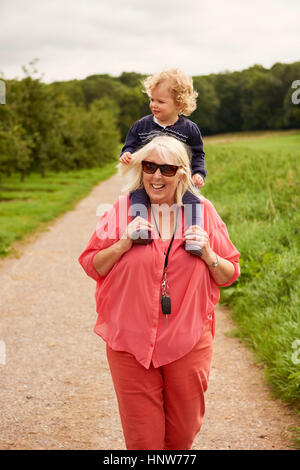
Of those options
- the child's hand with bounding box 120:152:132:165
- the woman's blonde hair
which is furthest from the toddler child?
the woman's blonde hair

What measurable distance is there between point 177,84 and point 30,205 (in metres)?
11.4

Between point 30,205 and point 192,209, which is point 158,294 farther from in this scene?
point 30,205

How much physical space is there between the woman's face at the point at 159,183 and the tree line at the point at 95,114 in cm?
165

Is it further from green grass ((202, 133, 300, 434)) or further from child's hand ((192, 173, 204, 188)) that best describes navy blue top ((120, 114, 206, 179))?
green grass ((202, 133, 300, 434))

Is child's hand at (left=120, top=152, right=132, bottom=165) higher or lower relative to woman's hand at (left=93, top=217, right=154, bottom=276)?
higher

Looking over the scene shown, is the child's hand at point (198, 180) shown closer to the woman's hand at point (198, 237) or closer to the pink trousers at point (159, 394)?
the woman's hand at point (198, 237)

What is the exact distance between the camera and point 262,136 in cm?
5031

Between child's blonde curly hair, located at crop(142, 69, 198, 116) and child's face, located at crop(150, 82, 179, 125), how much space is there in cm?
3

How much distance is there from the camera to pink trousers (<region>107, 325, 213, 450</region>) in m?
2.31

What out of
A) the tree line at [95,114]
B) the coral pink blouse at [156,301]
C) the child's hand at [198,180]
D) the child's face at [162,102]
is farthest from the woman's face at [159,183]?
the tree line at [95,114]

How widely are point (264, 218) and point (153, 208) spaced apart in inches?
254

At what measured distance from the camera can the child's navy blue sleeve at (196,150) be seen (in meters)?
2.98
